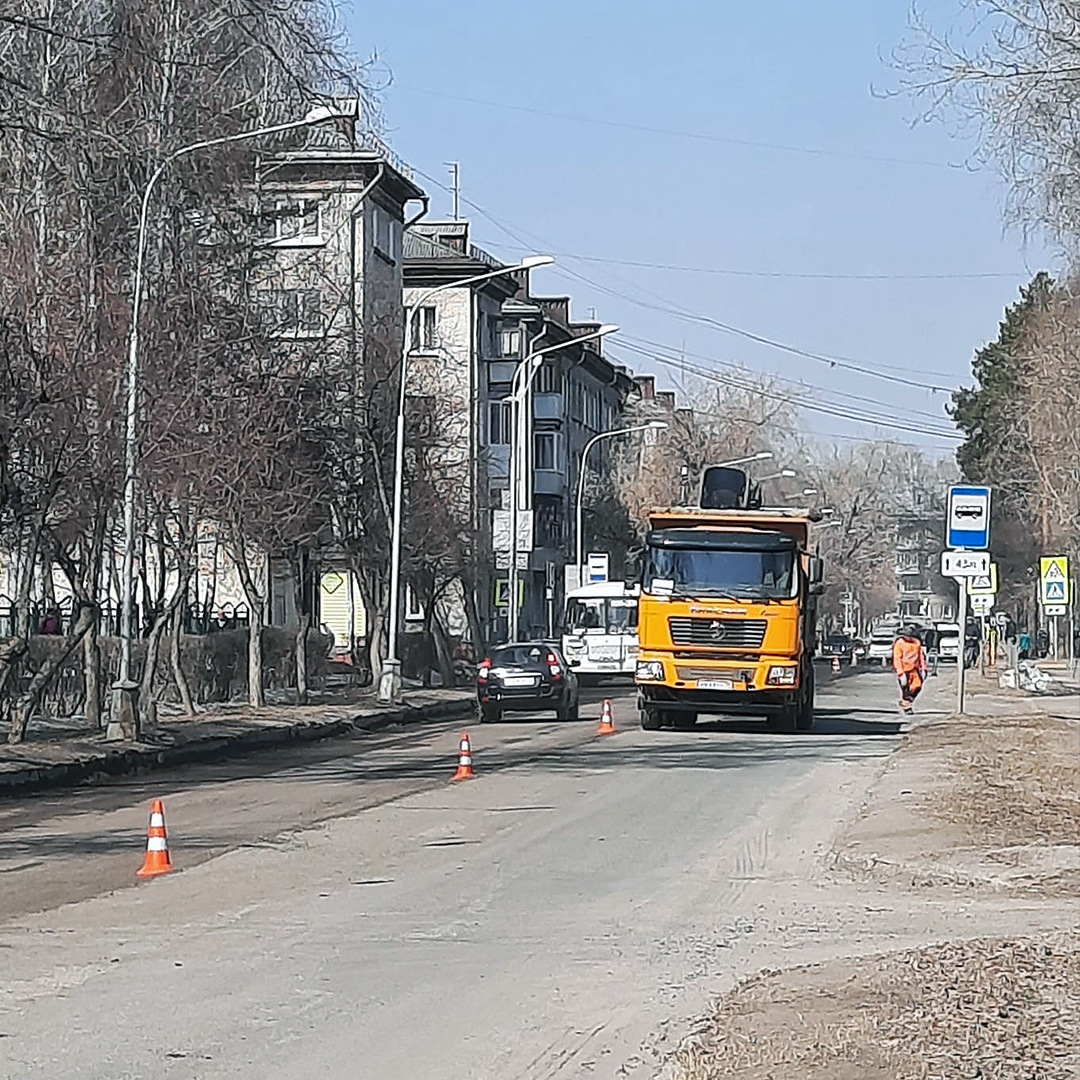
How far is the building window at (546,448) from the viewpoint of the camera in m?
80.7

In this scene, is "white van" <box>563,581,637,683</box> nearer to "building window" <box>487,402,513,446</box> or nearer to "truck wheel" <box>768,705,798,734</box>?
"building window" <box>487,402,513,446</box>

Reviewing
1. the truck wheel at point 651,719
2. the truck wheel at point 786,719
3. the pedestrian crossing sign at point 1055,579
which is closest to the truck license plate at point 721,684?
the truck wheel at point 786,719

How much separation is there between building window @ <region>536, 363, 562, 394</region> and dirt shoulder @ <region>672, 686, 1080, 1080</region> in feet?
206

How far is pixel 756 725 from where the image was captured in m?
35.8

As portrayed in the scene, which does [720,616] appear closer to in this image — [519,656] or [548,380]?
[519,656]

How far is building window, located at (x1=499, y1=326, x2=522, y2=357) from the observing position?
76.1 meters

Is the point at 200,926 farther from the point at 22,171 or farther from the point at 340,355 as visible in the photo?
the point at 340,355

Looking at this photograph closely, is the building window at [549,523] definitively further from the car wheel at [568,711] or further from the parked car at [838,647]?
the car wheel at [568,711]

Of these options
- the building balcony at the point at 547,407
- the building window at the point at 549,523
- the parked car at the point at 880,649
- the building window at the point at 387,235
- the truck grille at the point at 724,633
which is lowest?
the parked car at the point at 880,649

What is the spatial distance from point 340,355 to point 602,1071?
35.0 metres

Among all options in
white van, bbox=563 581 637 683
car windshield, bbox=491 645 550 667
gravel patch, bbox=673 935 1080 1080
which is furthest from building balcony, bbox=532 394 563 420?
gravel patch, bbox=673 935 1080 1080

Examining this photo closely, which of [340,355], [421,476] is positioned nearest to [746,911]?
[340,355]

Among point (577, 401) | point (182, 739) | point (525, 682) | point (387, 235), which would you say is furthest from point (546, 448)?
point (182, 739)

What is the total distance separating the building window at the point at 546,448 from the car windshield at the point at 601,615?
2371 centimetres
